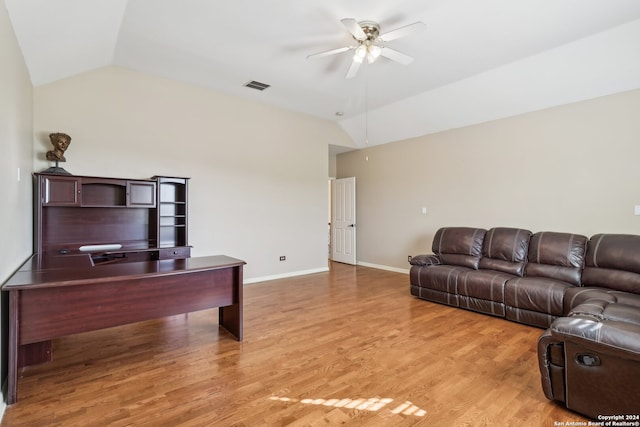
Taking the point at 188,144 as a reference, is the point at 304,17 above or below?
above

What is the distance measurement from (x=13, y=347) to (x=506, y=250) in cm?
502

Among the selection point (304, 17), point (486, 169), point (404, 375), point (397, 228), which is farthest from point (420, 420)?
point (397, 228)

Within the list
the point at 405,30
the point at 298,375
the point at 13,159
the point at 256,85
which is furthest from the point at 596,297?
the point at 13,159

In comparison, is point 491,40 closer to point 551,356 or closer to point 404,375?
point 551,356

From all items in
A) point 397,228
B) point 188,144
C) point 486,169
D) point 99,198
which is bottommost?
point 397,228

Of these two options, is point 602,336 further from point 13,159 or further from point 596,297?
point 13,159

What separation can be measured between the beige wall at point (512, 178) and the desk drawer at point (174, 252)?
405 cm

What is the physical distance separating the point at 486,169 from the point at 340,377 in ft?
14.1

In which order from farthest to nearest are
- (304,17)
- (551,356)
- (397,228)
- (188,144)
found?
1. (397,228)
2. (188,144)
3. (304,17)
4. (551,356)

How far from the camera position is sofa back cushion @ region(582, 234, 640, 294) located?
3.17 m

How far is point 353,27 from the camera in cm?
279

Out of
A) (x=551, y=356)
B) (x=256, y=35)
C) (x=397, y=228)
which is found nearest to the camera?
(x=551, y=356)

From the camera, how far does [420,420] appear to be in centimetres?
190

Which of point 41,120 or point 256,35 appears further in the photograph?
point 41,120
